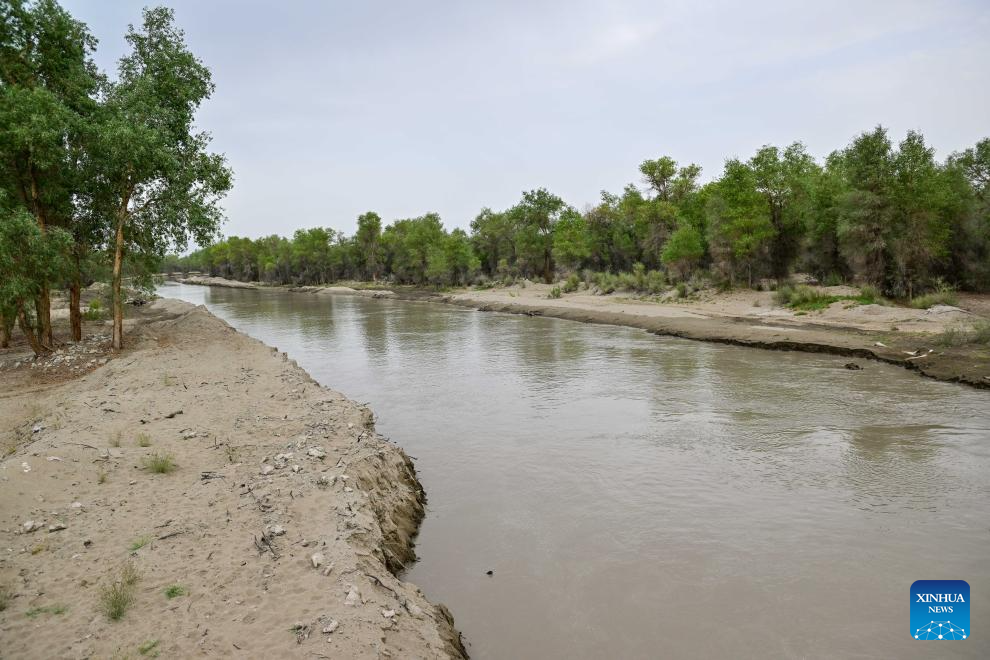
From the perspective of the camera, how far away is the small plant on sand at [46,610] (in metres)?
5.66

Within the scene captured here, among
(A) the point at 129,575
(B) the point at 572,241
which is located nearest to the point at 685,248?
(B) the point at 572,241

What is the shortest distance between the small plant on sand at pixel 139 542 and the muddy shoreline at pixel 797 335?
954 inches

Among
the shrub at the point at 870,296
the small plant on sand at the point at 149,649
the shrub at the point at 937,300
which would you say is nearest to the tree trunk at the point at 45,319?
the small plant on sand at the point at 149,649

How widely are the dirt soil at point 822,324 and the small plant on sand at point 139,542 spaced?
79.6 ft

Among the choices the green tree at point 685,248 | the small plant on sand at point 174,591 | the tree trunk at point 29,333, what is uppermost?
the green tree at point 685,248

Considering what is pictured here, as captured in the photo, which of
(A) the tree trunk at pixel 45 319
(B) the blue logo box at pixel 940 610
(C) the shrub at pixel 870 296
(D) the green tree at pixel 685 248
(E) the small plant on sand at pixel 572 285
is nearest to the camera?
(B) the blue logo box at pixel 940 610

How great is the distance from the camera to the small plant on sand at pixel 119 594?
18.5 ft

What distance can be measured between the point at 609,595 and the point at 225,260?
193662 millimetres

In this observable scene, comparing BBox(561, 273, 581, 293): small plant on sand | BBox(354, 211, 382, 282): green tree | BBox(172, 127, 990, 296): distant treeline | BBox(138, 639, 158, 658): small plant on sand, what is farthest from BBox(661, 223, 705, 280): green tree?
BBox(354, 211, 382, 282): green tree

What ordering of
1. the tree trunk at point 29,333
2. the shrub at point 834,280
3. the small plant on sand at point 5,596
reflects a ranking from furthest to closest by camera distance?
1. the shrub at point 834,280
2. the tree trunk at point 29,333
3. the small plant on sand at point 5,596

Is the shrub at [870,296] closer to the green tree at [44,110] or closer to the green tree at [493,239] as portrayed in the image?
the green tree at [44,110]

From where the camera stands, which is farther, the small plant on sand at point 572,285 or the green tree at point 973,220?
the small plant on sand at point 572,285

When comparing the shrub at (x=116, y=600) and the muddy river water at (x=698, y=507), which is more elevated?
the shrub at (x=116, y=600)

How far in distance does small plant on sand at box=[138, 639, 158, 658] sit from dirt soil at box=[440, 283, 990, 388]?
24.0m
